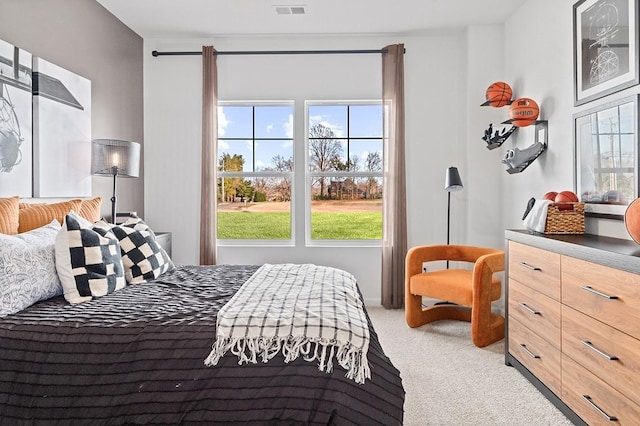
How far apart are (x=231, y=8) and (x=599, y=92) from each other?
9.37 feet

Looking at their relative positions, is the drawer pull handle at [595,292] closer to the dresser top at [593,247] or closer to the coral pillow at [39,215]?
the dresser top at [593,247]

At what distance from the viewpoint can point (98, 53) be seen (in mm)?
3494

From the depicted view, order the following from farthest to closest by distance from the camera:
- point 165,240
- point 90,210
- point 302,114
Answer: point 302,114, point 165,240, point 90,210

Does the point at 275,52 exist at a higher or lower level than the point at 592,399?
higher

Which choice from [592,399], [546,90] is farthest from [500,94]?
[592,399]

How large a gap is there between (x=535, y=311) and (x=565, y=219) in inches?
22.8

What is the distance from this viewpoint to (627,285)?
65.2 inches

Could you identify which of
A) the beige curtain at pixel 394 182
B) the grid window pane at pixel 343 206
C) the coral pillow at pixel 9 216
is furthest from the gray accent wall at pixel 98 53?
the beige curtain at pixel 394 182

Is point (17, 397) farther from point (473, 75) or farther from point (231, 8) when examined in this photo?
point (473, 75)

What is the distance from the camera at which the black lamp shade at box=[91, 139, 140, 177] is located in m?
3.21

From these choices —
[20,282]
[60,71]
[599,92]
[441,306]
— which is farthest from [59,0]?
[441,306]

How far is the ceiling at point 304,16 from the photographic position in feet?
11.5

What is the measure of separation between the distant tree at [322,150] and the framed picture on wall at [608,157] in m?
2.25

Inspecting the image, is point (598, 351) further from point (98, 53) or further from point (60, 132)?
point (98, 53)
